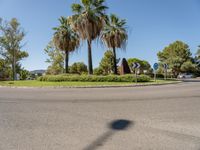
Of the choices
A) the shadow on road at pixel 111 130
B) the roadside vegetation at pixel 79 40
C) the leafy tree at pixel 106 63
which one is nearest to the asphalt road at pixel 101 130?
the shadow on road at pixel 111 130

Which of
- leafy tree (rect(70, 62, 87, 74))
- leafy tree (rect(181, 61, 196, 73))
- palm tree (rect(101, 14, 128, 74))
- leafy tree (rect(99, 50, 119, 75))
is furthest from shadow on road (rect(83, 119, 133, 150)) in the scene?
leafy tree (rect(70, 62, 87, 74))

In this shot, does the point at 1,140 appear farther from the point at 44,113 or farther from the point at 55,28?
the point at 55,28

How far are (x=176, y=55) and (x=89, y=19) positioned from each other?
4556cm

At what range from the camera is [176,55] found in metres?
65.5

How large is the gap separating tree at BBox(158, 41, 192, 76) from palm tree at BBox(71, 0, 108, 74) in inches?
1562

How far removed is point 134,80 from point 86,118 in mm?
18303

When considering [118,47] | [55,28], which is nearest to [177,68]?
[118,47]

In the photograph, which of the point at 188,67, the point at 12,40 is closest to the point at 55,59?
the point at 12,40

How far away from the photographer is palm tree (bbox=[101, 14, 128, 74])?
108ft

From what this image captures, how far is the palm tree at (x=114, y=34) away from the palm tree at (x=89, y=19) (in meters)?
3.71

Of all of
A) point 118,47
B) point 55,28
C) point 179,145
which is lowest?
point 179,145

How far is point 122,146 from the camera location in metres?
3.70

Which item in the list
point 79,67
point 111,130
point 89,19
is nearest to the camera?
point 111,130

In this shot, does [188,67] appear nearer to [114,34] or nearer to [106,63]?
[106,63]
